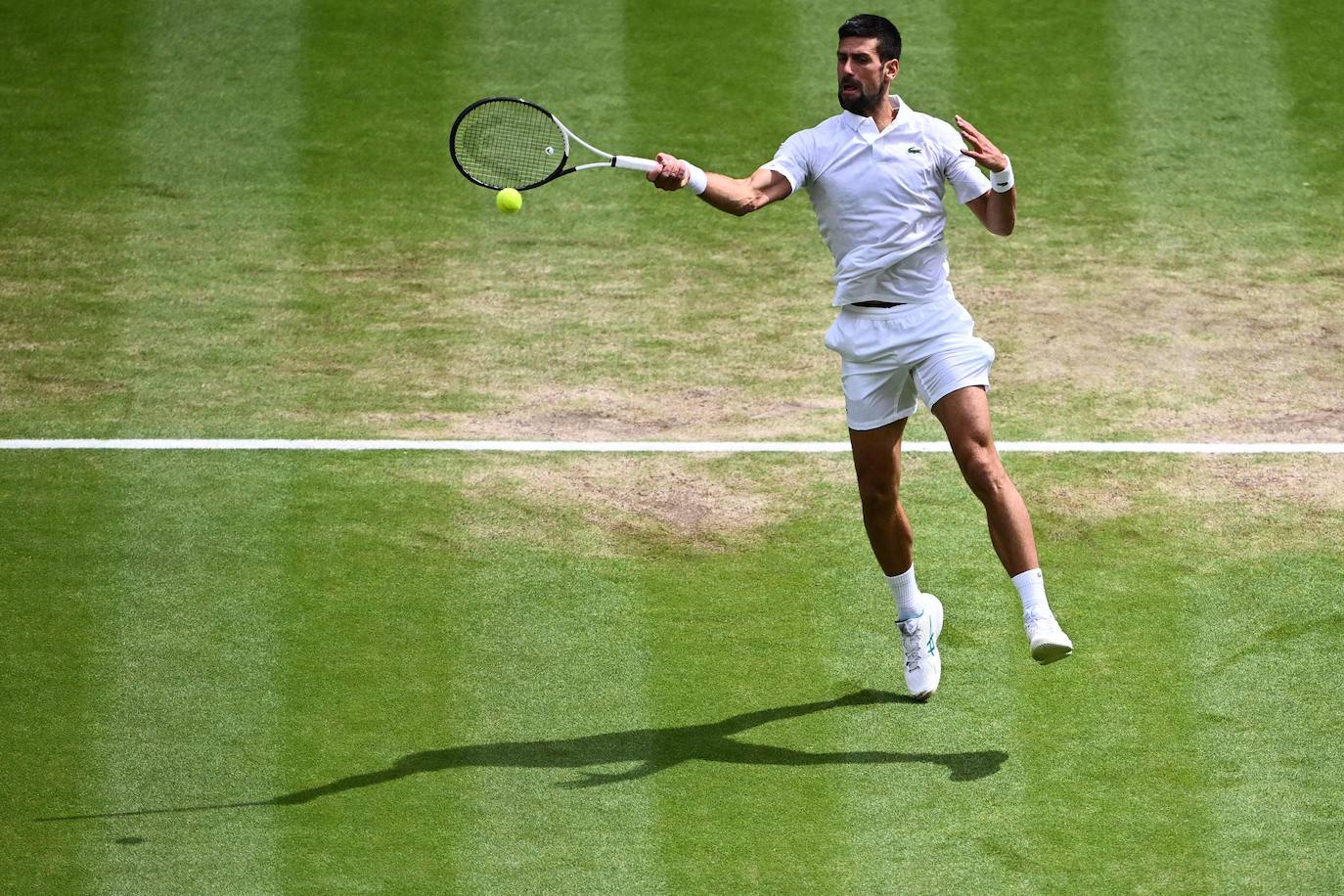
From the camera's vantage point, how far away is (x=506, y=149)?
308 inches

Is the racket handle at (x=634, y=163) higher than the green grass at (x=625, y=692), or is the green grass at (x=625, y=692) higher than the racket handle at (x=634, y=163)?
the racket handle at (x=634, y=163)

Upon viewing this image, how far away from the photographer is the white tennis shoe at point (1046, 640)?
6.39 m

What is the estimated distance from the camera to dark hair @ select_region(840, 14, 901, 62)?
271 inches

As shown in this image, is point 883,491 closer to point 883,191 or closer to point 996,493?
point 996,493

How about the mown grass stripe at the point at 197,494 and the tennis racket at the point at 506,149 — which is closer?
the mown grass stripe at the point at 197,494

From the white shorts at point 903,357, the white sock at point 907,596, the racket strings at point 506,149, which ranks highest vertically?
the racket strings at point 506,149

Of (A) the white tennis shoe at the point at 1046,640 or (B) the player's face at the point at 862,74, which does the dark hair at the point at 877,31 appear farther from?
(A) the white tennis shoe at the point at 1046,640

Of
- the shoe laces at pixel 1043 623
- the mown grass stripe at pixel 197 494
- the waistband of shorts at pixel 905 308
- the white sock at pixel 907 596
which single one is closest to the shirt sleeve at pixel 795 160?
the waistband of shorts at pixel 905 308

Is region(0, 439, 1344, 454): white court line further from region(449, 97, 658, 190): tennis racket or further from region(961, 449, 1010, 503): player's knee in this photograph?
region(961, 449, 1010, 503): player's knee

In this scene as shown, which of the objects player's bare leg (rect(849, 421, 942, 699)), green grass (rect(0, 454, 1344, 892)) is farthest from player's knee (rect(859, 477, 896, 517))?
green grass (rect(0, 454, 1344, 892))

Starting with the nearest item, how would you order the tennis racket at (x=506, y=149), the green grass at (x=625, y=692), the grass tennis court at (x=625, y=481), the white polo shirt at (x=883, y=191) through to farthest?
the green grass at (x=625, y=692), the grass tennis court at (x=625, y=481), the white polo shirt at (x=883, y=191), the tennis racket at (x=506, y=149)

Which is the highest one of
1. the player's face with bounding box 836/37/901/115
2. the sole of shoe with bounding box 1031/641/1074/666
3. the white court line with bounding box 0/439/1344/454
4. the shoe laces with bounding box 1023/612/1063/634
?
the player's face with bounding box 836/37/901/115

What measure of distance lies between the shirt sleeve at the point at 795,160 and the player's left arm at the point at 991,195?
22.8 inches

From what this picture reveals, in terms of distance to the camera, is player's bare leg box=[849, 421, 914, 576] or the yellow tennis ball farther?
the yellow tennis ball
